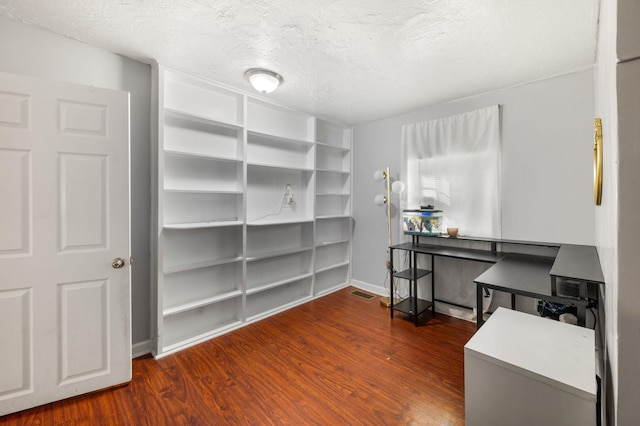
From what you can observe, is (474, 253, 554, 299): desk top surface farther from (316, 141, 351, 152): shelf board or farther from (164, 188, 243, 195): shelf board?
(316, 141, 351, 152): shelf board

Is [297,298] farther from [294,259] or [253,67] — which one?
[253,67]

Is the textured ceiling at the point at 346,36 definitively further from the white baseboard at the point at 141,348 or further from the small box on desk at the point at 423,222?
the white baseboard at the point at 141,348

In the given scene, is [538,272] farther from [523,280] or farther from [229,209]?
[229,209]

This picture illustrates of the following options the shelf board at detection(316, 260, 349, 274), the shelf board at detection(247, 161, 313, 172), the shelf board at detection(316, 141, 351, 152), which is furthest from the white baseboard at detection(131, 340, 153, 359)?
the shelf board at detection(316, 141, 351, 152)

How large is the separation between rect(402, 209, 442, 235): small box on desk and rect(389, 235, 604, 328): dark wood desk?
0.30 metres

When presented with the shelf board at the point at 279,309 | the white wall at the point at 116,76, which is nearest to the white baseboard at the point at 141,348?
the white wall at the point at 116,76

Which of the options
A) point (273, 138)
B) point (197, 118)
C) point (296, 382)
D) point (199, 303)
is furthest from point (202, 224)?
point (296, 382)

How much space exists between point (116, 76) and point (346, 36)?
186 cm

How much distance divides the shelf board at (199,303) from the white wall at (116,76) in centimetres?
18

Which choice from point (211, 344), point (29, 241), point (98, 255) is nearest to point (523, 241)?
point (211, 344)

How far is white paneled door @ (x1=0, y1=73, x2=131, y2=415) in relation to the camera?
5.28 ft

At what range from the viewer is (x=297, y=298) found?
3.58 metres

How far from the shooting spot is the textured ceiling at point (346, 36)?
5.38 ft

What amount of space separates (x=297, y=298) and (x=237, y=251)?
44.6 inches
